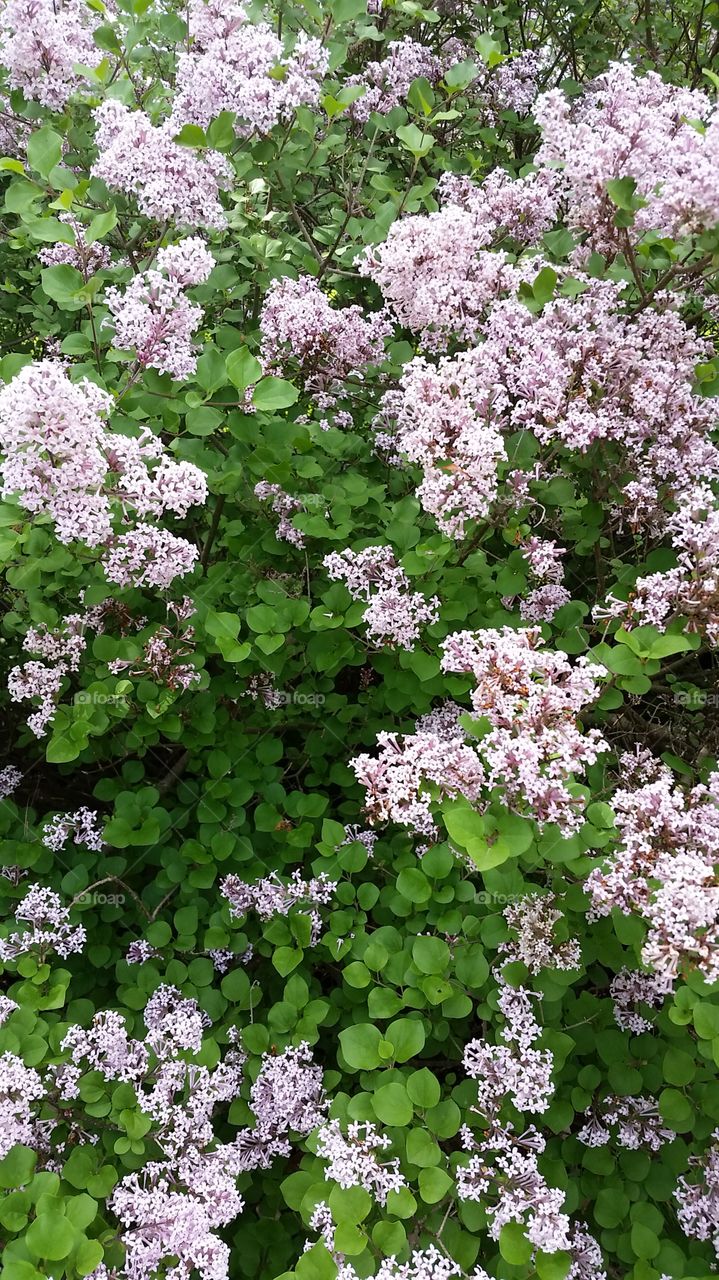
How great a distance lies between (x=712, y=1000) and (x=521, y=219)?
8.66 ft

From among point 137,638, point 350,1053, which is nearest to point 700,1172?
point 350,1053

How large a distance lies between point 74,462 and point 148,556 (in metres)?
0.37

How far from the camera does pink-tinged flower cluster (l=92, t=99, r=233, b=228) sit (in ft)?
8.88

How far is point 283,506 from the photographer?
2.99m

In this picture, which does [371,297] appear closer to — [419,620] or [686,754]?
[419,620]

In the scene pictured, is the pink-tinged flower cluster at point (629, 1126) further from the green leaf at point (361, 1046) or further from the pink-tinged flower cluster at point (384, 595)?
the pink-tinged flower cluster at point (384, 595)

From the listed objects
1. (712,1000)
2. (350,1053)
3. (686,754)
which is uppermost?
(686,754)

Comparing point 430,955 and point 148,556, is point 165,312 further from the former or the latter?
point 430,955

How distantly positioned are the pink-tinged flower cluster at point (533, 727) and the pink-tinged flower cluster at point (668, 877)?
0.20 metres

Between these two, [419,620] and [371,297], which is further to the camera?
[371,297]

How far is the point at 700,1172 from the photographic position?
2461 millimetres

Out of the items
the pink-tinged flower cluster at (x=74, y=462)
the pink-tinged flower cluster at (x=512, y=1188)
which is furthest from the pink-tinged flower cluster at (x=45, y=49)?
the pink-tinged flower cluster at (x=512, y=1188)

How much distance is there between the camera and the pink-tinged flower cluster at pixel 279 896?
2826 millimetres

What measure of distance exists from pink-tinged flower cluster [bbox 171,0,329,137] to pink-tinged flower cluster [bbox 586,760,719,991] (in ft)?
8.09
